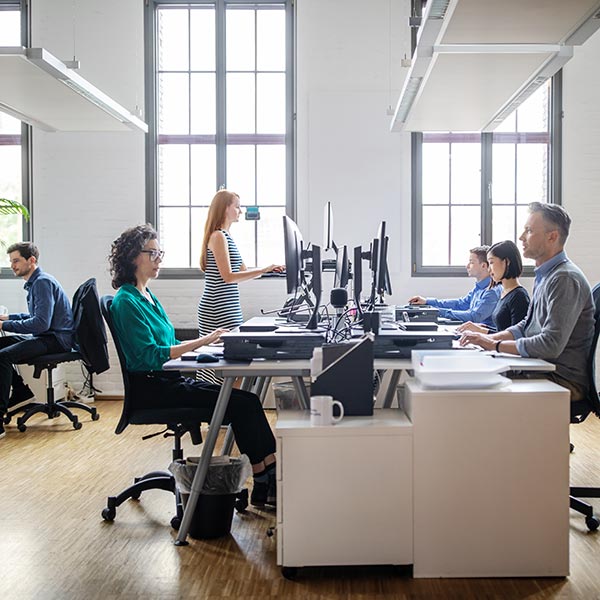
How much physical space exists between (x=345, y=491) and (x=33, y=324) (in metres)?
3.31

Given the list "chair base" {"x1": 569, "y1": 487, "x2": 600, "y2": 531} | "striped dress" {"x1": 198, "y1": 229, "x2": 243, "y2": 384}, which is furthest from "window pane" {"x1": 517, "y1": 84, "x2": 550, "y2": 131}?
"chair base" {"x1": 569, "y1": 487, "x2": 600, "y2": 531}

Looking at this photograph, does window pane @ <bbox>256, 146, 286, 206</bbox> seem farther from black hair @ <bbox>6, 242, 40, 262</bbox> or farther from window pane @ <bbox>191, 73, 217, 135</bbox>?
black hair @ <bbox>6, 242, 40, 262</bbox>

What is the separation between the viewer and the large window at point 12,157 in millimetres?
6668

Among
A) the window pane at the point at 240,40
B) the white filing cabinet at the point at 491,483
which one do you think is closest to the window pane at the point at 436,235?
the window pane at the point at 240,40

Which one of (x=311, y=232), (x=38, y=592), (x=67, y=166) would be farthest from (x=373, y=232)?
(x=38, y=592)

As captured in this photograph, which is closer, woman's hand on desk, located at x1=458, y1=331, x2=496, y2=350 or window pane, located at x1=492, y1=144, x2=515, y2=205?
woman's hand on desk, located at x1=458, y1=331, x2=496, y2=350

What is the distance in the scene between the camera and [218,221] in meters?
4.54

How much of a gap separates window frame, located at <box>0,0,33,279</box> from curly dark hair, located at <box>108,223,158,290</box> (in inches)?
139

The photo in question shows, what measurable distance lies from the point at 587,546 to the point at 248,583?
4.15ft

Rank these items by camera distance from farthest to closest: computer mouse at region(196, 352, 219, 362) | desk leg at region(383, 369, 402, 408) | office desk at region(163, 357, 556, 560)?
desk leg at region(383, 369, 402, 408) < computer mouse at region(196, 352, 219, 362) < office desk at region(163, 357, 556, 560)

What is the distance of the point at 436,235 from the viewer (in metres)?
6.61

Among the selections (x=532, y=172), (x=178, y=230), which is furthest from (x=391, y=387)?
(x=532, y=172)

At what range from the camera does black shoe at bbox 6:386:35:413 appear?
18.8 ft

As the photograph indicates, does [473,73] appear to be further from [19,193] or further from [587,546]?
[19,193]
